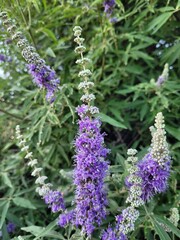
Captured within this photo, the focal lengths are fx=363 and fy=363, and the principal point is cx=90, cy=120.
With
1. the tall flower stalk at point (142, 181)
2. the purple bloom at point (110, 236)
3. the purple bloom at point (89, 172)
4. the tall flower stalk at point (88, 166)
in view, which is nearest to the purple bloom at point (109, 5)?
the tall flower stalk at point (88, 166)

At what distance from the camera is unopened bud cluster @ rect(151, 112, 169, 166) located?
2049 millimetres

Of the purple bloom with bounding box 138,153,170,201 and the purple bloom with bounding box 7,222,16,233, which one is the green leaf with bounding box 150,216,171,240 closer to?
the purple bloom with bounding box 138,153,170,201

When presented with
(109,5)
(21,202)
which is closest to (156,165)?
(21,202)

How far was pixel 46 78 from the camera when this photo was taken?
2.89 metres

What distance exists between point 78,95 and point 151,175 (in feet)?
5.32

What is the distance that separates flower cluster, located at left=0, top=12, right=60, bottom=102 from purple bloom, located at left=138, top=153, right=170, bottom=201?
1072 millimetres

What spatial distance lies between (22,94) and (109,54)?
1168 mm

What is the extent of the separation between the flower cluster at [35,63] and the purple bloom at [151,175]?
107 centimetres

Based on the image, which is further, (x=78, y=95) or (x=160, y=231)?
(x=78, y=95)

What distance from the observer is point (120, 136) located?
414cm

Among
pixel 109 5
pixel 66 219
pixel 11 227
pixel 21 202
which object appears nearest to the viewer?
pixel 66 219

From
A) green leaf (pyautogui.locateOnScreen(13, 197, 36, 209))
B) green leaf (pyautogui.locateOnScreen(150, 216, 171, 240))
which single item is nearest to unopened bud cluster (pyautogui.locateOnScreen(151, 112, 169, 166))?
green leaf (pyautogui.locateOnScreen(150, 216, 171, 240))

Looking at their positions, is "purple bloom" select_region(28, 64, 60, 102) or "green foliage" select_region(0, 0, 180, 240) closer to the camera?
"purple bloom" select_region(28, 64, 60, 102)

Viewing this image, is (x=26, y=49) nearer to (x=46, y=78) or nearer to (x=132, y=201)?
(x=46, y=78)
